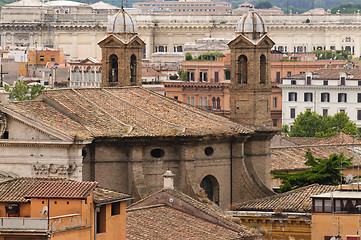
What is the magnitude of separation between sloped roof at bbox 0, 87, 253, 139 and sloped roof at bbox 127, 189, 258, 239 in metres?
3.75

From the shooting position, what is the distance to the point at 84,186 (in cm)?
2908

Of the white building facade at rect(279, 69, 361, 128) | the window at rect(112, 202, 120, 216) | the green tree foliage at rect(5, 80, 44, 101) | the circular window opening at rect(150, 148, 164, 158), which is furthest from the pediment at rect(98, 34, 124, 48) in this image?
the green tree foliage at rect(5, 80, 44, 101)

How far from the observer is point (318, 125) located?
90875 millimetres

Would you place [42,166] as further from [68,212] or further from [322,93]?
[322,93]

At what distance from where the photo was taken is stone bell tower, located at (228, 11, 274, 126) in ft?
164

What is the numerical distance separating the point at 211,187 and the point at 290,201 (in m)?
4.49

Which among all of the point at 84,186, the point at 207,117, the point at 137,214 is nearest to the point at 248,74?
the point at 207,117

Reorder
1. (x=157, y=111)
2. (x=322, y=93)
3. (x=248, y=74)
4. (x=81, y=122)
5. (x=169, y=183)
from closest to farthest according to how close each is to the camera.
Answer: (x=169, y=183) → (x=81, y=122) → (x=157, y=111) → (x=248, y=74) → (x=322, y=93)

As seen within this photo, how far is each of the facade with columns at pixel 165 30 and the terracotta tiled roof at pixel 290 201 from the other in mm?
128266

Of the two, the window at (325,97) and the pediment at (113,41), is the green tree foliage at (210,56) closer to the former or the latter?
the window at (325,97)

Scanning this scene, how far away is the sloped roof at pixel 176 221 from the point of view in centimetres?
3447

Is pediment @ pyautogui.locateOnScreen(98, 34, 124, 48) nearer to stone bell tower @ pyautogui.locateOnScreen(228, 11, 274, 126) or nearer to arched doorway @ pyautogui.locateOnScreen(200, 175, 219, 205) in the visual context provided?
stone bell tower @ pyautogui.locateOnScreen(228, 11, 274, 126)

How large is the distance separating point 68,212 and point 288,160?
24.8 meters

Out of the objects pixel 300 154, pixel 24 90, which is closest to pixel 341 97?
pixel 24 90
